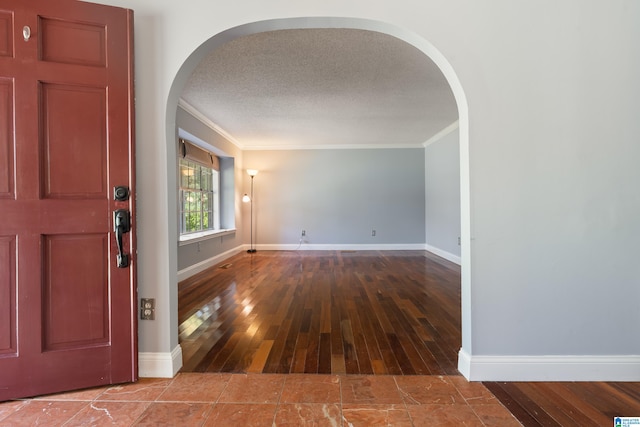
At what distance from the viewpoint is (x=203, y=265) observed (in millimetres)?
4926

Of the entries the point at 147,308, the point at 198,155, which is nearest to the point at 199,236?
the point at 198,155

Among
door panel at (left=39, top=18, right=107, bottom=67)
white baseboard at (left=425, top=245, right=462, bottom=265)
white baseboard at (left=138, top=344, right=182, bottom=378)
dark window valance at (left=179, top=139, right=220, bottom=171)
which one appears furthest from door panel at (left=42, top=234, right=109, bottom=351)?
white baseboard at (left=425, top=245, right=462, bottom=265)

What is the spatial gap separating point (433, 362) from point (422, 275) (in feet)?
8.98

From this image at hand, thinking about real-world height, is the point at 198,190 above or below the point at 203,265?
above

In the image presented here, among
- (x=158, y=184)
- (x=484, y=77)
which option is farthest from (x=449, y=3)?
(x=158, y=184)

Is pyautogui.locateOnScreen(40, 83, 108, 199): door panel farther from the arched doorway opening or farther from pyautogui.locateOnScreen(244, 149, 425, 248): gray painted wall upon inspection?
pyautogui.locateOnScreen(244, 149, 425, 248): gray painted wall

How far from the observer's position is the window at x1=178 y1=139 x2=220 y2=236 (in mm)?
A: 4949

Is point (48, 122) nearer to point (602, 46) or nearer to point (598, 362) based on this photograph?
point (602, 46)

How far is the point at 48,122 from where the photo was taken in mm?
1569

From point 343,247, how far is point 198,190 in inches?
134

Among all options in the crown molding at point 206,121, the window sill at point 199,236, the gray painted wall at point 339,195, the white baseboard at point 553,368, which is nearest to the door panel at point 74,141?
the crown molding at point 206,121

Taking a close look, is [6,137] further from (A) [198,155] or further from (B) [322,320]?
(A) [198,155]

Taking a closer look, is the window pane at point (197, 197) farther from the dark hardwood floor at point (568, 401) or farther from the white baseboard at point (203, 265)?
the dark hardwood floor at point (568, 401)

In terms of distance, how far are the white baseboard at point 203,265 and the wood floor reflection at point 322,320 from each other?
0.12 metres
